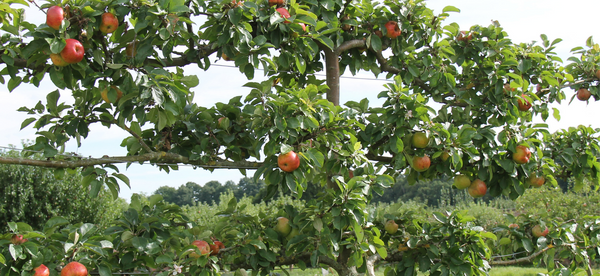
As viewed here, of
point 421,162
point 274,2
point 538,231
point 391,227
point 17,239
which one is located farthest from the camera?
point 538,231

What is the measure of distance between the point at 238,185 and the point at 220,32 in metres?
43.5

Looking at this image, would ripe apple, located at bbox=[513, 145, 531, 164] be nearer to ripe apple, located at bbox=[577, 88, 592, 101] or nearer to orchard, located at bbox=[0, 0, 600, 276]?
orchard, located at bbox=[0, 0, 600, 276]

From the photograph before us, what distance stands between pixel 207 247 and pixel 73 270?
2.07 feet

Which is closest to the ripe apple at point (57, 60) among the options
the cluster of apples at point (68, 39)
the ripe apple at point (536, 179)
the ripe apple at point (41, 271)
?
the cluster of apples at point (68, 39)

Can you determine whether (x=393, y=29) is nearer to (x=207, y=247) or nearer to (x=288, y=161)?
(x=288, y=161)

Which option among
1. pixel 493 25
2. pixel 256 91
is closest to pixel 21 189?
pixel 256 91

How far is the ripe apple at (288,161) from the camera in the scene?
2.07m

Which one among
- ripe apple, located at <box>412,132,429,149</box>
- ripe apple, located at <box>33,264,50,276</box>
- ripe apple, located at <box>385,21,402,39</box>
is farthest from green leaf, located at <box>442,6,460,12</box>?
ripe apple, located at <box>33,264,50,276</box>

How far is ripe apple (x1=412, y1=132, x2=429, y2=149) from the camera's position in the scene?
252 centimetres

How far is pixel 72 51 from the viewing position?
6.42 feet

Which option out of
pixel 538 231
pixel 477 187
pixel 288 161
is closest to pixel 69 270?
pixel 288 161

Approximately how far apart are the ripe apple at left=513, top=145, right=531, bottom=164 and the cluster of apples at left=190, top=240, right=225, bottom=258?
1.86 m

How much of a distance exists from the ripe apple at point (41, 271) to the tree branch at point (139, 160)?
0.46 metres

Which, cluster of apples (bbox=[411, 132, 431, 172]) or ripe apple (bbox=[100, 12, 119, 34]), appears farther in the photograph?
cluster of apples (bbox=[411, 132, 431, 172])
